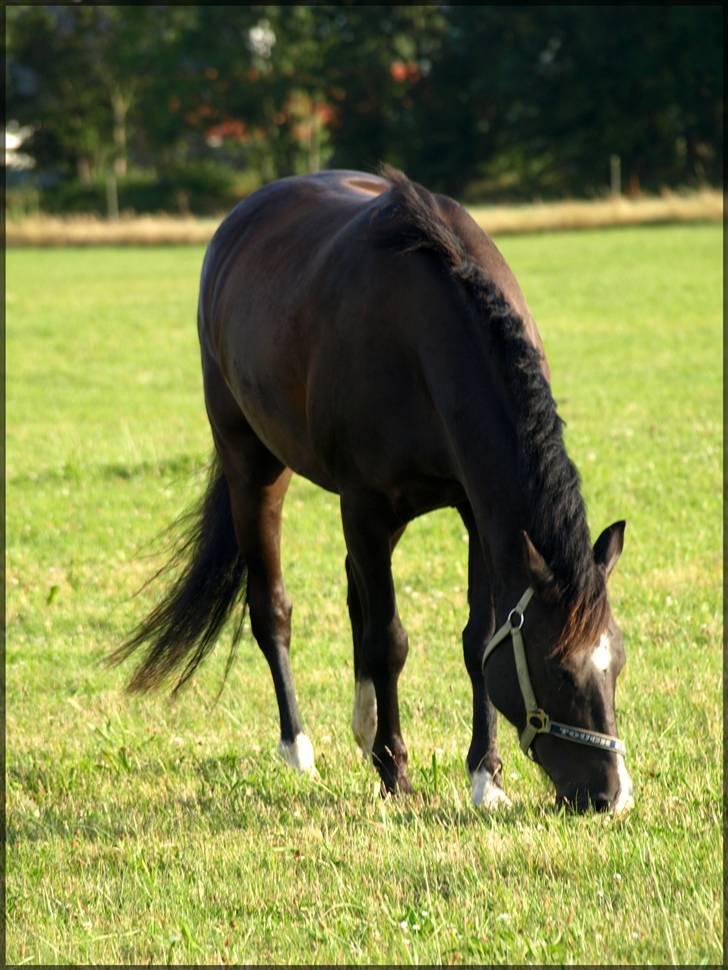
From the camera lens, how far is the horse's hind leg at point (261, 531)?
5.43m

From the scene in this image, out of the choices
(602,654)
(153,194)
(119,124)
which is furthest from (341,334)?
(119,124)

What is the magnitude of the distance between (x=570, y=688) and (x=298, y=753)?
1699 millimetres

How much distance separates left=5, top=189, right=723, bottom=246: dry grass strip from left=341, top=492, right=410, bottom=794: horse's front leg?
2926 cm

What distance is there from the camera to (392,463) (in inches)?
164

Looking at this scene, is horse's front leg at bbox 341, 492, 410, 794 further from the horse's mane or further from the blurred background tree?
the blurred background tree

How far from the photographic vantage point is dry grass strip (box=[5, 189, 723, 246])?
33.0 metres

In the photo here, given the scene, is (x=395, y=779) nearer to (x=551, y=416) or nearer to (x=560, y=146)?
(x=551, y=416)

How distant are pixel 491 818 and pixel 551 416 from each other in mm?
1283

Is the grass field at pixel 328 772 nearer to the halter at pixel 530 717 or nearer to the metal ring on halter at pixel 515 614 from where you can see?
the halter at pixel 530 717

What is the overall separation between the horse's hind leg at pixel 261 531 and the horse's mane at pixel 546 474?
1.82m

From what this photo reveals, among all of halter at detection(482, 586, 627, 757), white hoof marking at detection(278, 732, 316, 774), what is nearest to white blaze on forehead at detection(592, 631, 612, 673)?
halter at detection(482, 586, 627, 757)

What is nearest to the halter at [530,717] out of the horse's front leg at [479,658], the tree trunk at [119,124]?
the horse's front leg at [479,658]

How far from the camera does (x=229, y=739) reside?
520 centimetres

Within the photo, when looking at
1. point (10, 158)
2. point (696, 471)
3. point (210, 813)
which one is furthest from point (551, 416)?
point (10, 158)
